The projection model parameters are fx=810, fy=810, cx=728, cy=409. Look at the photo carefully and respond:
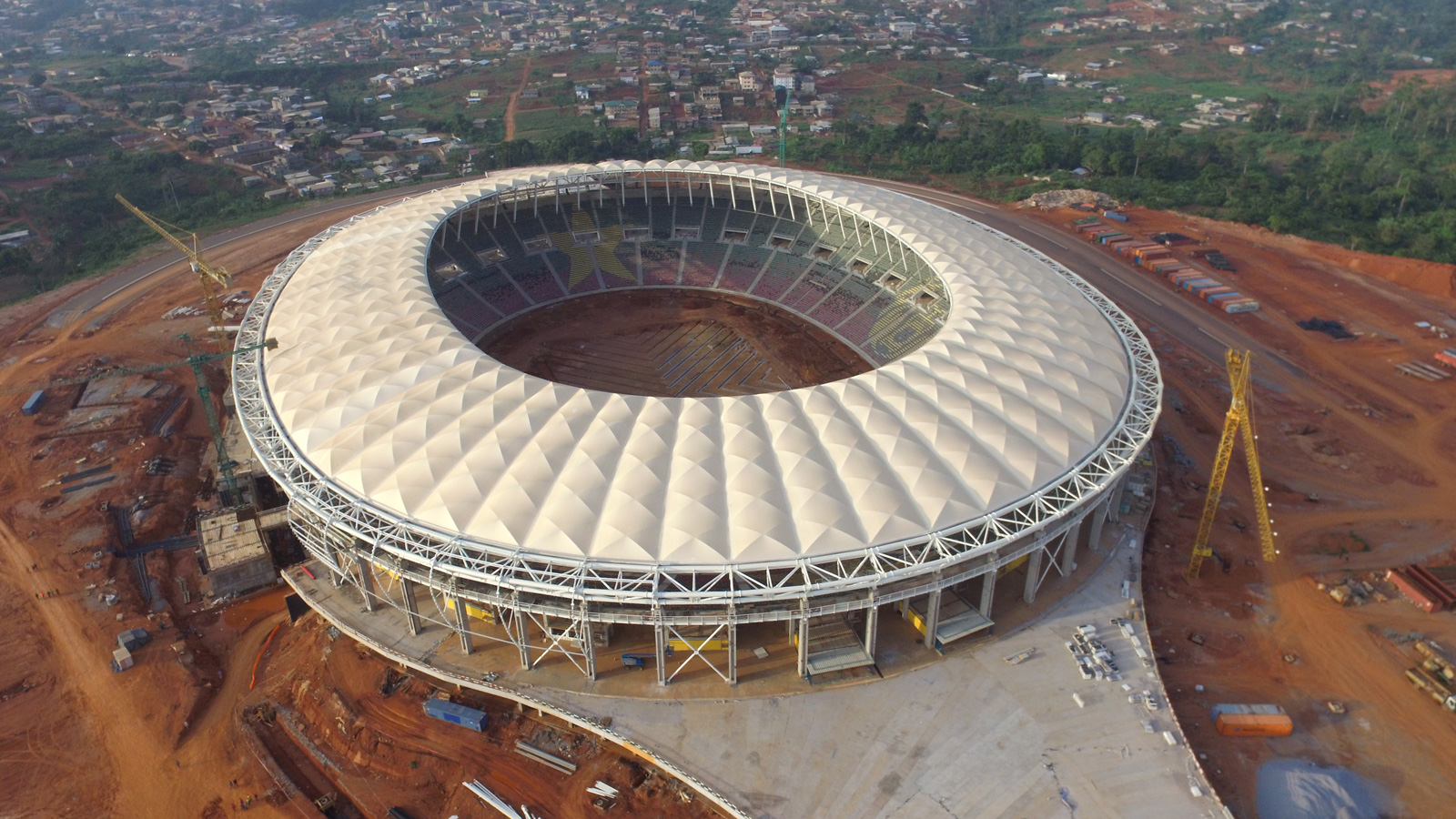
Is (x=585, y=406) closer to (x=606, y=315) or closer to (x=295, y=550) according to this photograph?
(x=295, y=550)

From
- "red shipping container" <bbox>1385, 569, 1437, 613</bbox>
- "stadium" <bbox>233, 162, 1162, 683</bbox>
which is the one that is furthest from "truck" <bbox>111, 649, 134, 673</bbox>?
"red shipping container" <bbox>1385, 569, 1437, 613</bbox>

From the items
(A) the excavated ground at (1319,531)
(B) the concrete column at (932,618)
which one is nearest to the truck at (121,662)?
(B) the concrete column at (932,618)

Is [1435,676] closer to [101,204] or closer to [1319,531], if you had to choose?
[1319,531]

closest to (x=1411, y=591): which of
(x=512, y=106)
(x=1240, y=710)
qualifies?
(x=1240, y=710)

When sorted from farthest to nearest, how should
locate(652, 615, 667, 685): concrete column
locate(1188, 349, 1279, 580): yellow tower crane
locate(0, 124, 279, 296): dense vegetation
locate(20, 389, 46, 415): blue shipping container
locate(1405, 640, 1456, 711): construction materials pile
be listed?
locate(0, 124, 279, 296): dense vegetation, locate(20, 389, 46, 415): blue shipping container, locate(1188, 349, 1279, 580): yellow tower crane, locate(1405, 640, 1456, 711): construction materials pile, locate(652, 615, 667, 685): concrete column

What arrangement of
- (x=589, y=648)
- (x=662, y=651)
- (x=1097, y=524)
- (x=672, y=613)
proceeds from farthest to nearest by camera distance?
(x=1097, y=524) → (x=589, y=648) → (x=672, y=613) → (x=662, y=651)

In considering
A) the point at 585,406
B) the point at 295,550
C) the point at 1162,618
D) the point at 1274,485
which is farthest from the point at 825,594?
the point at 1274,485

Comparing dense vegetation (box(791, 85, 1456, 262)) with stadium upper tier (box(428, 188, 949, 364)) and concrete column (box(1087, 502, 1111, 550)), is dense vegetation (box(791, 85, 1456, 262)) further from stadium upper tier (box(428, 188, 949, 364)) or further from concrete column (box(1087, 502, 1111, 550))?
concrete column (box(1087, 502, 1111, 550))
